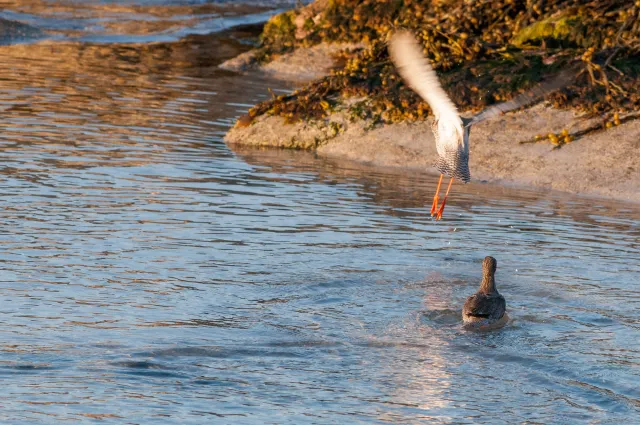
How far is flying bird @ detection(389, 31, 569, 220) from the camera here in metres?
10.2

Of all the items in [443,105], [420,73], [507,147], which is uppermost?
[420,73]

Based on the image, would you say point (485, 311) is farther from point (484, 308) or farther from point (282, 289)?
point (282, 289)

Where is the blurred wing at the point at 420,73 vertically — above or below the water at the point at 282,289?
above

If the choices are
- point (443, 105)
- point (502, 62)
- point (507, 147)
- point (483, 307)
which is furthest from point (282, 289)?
point (502, 62)

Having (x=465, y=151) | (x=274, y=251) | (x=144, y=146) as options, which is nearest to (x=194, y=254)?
(x=274, y=251)

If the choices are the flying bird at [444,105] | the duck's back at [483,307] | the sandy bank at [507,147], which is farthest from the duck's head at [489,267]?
the sandy bank at [507,147]

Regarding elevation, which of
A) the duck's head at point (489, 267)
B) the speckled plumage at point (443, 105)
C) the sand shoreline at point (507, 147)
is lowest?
the duck's head at point (489, 267)

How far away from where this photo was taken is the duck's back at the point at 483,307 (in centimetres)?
888

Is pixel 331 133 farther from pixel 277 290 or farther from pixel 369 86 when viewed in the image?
pixel 277 290

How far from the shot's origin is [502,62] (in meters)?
16.5

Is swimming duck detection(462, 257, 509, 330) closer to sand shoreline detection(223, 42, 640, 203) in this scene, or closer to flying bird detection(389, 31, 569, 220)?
flying bird detection(389, 31, 569, 220)

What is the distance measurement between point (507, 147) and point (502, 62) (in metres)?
1.53

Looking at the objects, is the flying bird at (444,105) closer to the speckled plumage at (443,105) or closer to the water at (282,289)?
the speckled plumage at (443,105)

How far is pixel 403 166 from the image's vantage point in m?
16.0
